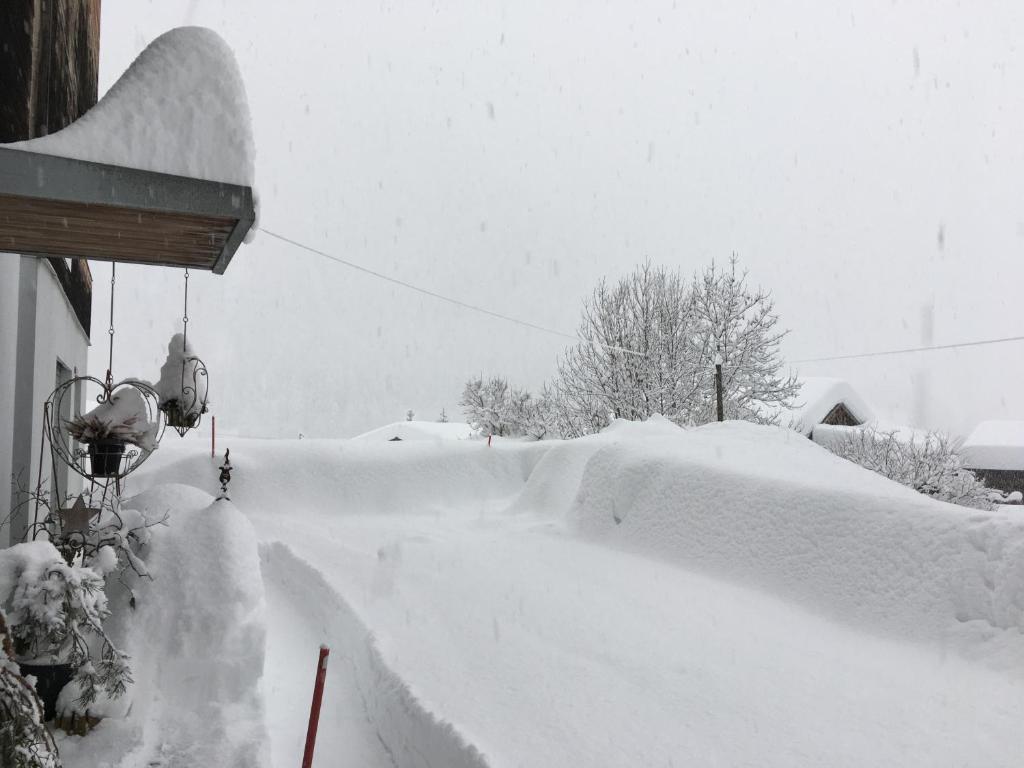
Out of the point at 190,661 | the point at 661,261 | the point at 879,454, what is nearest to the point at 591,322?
the point at 661,261

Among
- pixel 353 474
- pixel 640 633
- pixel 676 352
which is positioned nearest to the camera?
pixel 640 633

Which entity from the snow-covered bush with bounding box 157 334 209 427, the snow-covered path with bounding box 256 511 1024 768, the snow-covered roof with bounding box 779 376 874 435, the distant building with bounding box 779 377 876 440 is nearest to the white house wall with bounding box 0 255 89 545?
the snow-covered bush with bounding box 157 334 209 427

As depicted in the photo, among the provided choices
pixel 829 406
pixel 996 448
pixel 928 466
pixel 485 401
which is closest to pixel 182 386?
Result: pixel 928 466

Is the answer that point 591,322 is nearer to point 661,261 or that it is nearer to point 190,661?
point 661,261

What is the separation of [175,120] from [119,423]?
232 cm

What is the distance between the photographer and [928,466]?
2275cm

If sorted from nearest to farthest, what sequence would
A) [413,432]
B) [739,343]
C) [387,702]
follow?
[387,702]
[739,343]
[413,432]

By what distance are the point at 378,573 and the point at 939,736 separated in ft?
17.1

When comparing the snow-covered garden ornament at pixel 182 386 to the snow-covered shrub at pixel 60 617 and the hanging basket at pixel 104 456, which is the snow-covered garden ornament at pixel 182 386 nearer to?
the hanging basket at pixel 104 456

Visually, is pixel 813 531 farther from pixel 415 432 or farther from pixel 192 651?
pixel 415 432

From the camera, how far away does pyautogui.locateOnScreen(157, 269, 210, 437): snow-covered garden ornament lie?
6.18 metres

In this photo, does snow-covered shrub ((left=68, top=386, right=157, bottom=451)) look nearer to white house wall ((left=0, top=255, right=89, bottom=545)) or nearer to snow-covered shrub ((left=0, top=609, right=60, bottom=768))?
white house wall ((left=0, top=255, right=89, bottom=545))

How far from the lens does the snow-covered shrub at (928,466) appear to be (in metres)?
21.6

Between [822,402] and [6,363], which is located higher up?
[6,363]
